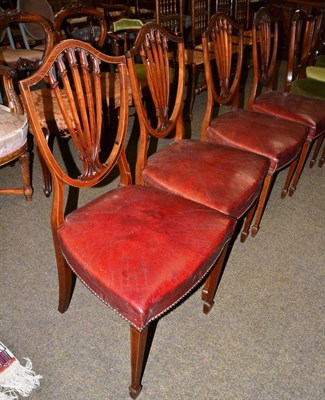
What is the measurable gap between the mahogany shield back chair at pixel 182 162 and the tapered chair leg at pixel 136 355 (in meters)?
0.50

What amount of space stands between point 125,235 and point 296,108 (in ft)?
4.57

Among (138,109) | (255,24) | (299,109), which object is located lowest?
(299,109)

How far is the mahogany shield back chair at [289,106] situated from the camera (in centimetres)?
198

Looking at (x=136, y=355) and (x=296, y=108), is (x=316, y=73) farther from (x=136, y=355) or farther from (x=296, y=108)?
(x=136, y=355)

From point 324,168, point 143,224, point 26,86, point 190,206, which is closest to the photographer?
point 26,86

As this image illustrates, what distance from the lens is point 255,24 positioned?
1978 mm

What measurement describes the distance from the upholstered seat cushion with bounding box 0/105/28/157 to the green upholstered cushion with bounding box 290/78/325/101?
1.64 meters

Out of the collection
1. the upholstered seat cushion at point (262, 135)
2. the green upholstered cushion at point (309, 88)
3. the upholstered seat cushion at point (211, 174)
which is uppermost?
the upholstered seat cushion at point (211, 174)

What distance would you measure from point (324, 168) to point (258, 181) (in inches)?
47.8

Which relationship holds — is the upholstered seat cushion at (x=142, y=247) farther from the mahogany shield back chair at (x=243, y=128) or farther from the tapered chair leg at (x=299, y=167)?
the tapered chair leg at (x=299, y=167)

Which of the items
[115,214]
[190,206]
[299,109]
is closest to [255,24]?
[299,109]

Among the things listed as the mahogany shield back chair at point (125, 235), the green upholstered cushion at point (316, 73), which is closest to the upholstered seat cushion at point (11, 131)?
the mahogany shield back chair at point (125, 235)

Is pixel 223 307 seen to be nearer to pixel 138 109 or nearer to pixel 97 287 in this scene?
pixel 97 287

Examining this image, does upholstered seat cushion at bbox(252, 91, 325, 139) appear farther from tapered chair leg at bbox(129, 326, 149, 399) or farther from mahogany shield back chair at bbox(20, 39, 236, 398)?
tapered chair leg at bbox(129, 326, 149, 399)
